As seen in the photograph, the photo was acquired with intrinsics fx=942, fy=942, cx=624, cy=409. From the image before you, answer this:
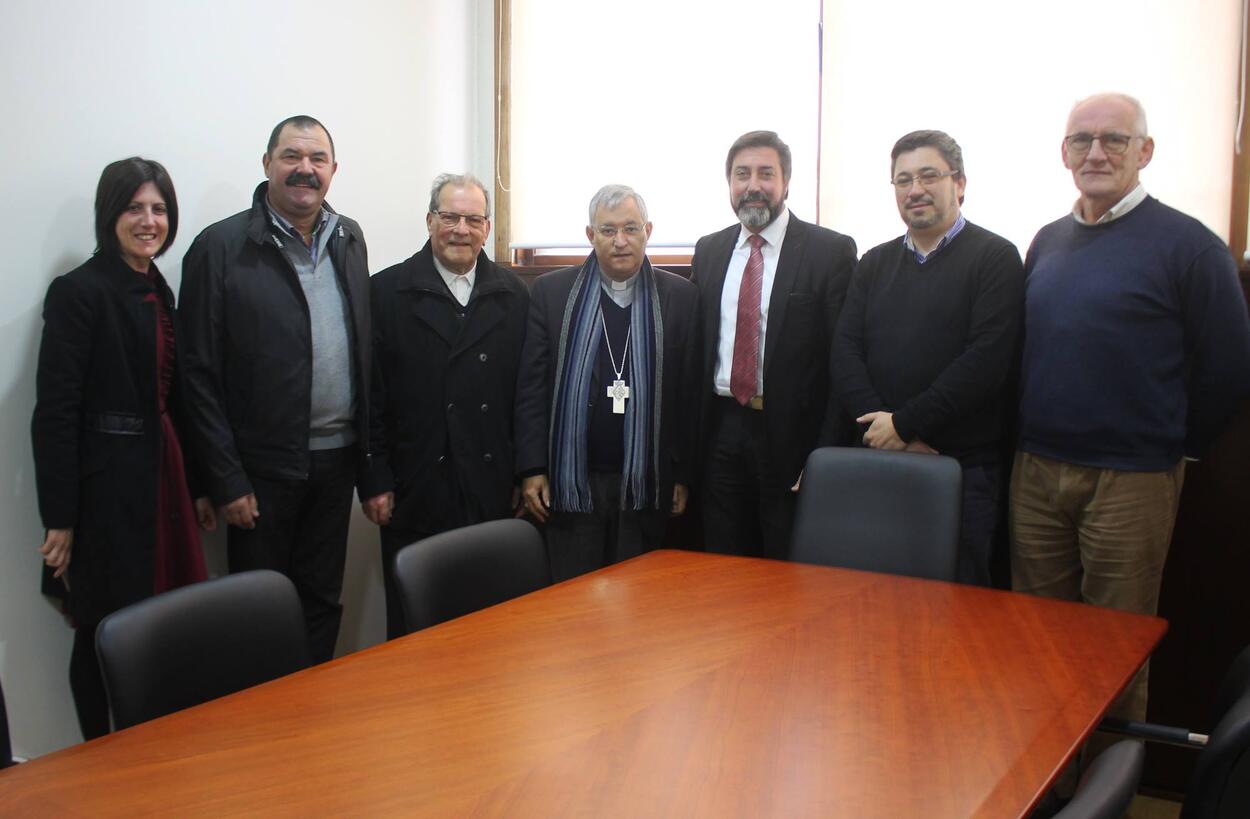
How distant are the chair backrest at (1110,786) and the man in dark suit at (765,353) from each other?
2.00 m

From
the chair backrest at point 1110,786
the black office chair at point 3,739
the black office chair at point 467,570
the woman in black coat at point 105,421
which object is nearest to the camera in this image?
the chair backrest at point 1110,786

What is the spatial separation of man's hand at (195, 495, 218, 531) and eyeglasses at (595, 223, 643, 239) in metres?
1.56

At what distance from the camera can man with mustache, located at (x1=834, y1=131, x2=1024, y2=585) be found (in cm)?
294

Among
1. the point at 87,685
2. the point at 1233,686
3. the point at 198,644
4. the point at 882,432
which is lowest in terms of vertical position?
the point at 87,685

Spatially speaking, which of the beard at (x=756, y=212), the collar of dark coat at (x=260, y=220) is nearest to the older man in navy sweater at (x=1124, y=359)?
the beard at (x=756, y=212)

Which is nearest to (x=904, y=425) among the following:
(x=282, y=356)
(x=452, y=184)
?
(x=452, y=184)

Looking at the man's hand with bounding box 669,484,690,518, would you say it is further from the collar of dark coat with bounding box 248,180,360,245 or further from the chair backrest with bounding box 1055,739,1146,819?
the chair backrest with bounding box 1055,739,1146,819

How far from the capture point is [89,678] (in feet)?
8.96

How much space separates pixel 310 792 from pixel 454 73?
393cm

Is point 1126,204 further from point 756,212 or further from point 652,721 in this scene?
point 652,721

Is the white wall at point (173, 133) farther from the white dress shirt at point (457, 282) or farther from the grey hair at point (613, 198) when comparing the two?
the grey hair at point (613, 198)

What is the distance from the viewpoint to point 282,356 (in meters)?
2.98

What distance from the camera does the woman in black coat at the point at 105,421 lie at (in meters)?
2.56

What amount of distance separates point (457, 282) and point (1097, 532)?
2.25 metres
